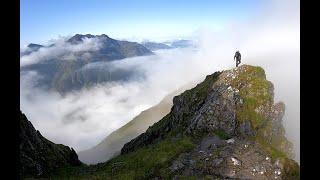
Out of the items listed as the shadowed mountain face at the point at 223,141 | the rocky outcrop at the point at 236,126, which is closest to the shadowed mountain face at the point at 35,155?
A: the shadowed mountain face at the point at 223,141

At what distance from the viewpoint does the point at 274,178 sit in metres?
59.2

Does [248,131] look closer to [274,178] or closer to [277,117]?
[277,117]

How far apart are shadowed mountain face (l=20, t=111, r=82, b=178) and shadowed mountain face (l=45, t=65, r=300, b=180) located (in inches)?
287

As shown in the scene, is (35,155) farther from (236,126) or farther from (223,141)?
(236,126)

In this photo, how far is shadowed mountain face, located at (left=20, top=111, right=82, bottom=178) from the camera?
7662 centimetres

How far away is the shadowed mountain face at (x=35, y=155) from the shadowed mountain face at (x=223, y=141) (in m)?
7.29

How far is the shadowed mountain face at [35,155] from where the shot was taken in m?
76.6

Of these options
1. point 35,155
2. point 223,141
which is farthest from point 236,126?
point 35,155

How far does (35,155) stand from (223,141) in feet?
147

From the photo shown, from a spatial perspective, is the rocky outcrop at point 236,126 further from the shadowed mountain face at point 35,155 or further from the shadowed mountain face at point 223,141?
the shadowed mountain face at point 35,155

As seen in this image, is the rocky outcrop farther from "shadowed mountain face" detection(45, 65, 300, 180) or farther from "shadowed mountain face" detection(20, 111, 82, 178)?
"shadowed mountain face" detection(20, 111, 82, 178)

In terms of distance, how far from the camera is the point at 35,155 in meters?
86.0
